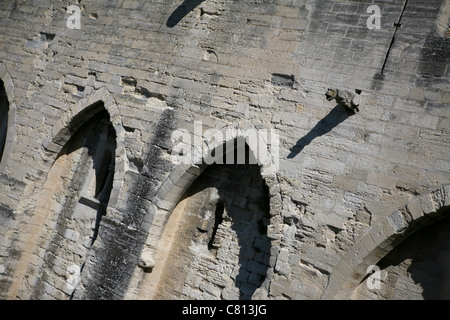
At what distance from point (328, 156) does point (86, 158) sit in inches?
147

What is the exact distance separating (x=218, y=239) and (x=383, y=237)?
193 centimetres

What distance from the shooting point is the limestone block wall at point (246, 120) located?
4.80 m

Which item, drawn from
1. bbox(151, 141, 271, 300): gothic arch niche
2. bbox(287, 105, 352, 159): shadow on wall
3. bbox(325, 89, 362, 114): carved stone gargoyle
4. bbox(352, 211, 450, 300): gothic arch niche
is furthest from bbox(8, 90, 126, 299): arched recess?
bbox(352, 211, 450, 300): gothic arch niche

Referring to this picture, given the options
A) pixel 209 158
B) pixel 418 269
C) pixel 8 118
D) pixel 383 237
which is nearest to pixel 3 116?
pixel 8 118

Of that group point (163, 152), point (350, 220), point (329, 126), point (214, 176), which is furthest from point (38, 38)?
point (350, 220)

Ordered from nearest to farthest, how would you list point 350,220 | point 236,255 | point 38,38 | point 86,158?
1. point 350,220
2. point 236,255
3. point 86,158
4. point 38,38

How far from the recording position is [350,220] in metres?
4.86

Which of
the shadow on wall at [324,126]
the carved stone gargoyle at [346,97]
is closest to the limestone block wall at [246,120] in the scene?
the shadow on wall at [324,126]

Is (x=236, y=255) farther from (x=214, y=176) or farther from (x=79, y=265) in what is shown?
(x=79, y=265)

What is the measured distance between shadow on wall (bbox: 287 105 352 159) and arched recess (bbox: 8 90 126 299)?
8.45 feet

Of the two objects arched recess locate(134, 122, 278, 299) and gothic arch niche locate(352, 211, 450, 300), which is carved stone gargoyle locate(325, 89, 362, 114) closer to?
arched recess locate(134, 122, 278, 299)

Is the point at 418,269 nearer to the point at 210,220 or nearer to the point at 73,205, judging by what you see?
the point at 210,220

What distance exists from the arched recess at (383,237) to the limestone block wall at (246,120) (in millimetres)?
13

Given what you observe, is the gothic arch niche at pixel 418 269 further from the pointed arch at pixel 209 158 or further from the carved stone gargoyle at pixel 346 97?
the pointed arch at pixel 209 158
